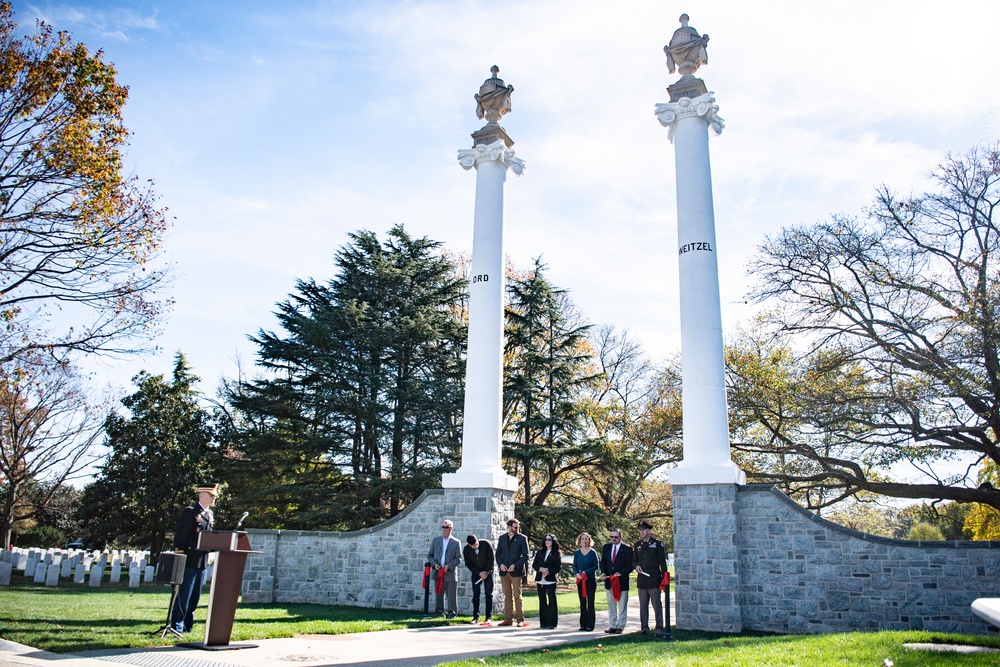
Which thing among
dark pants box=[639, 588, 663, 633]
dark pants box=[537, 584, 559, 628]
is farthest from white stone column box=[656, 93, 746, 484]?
dark pants box=[537, 584, 559, 628]

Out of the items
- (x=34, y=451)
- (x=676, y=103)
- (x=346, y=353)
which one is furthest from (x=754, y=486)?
(x=34, y=451)

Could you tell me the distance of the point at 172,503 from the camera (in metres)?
27.7

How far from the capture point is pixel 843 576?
34.3 feet

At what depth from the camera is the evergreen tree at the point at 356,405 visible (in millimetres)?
23125

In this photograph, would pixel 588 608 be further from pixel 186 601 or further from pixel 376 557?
pixel 186 601

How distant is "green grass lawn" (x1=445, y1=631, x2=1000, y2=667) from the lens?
19.3 feet

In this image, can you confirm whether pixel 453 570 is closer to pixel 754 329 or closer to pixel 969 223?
pixel 754 329

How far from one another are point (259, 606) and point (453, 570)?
12.9ft

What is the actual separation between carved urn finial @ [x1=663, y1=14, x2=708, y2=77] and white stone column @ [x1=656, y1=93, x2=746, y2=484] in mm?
836

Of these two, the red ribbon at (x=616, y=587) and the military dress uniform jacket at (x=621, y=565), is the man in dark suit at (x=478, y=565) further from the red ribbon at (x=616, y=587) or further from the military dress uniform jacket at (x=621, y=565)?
the red ribbon at (x=616, y=587)

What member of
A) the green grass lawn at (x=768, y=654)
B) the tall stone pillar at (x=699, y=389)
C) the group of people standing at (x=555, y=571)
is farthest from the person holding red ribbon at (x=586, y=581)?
the green grass lawn at (x=768, y=654)

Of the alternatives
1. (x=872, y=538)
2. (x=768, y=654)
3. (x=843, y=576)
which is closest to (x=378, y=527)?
(x=843, y=576)

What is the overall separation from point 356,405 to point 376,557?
9.79 metres

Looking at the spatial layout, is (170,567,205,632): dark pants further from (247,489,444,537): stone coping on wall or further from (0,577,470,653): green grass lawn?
(247,489,444,537): stone coping on wall
